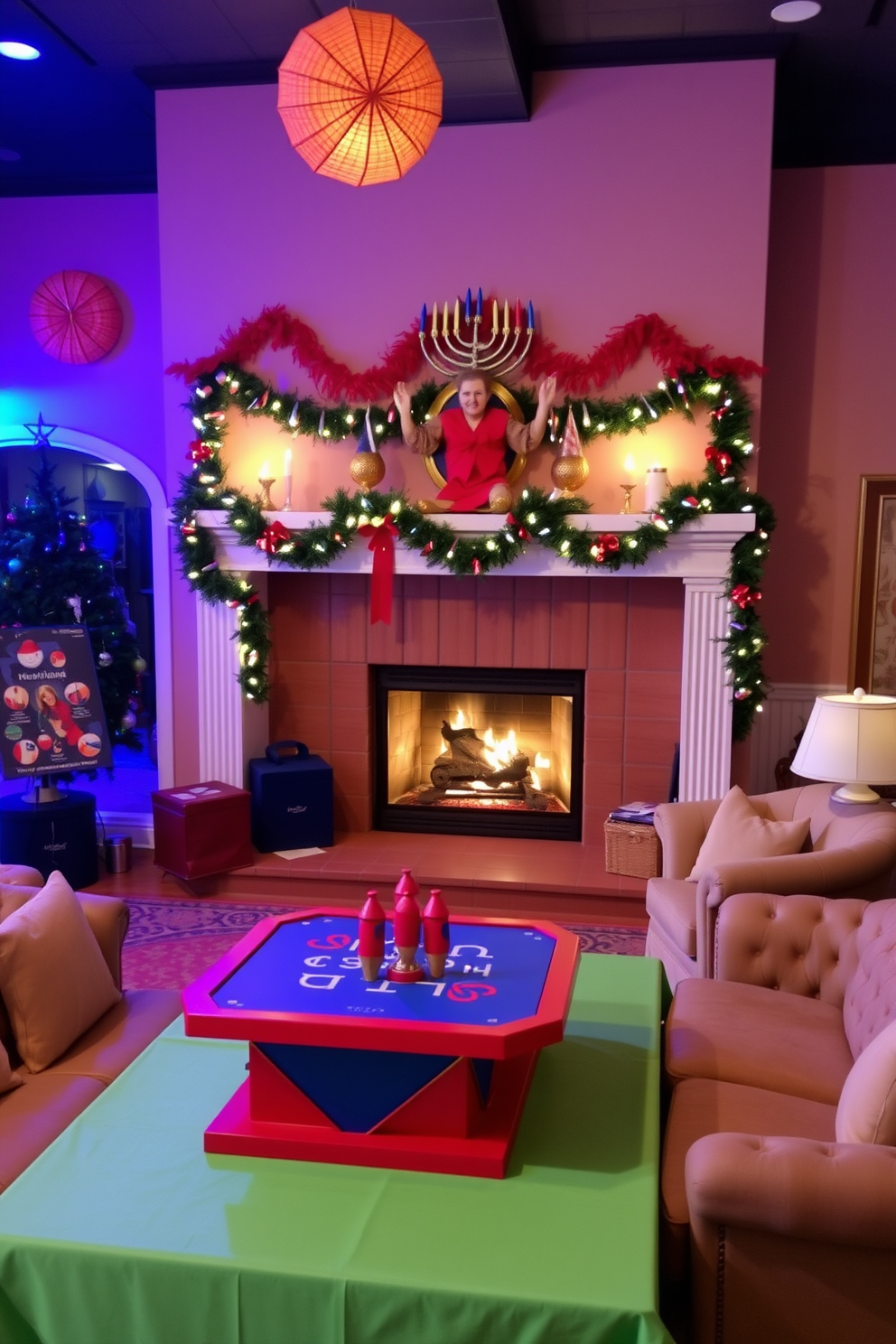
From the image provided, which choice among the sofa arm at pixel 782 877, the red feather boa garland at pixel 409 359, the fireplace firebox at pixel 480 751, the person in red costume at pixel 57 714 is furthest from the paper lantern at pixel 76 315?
the sofa arm at pixel 782 877

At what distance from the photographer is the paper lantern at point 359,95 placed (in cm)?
253

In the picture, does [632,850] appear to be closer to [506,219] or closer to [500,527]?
[500,527]

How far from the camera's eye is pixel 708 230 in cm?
506

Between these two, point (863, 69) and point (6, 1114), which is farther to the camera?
point (863, 69)

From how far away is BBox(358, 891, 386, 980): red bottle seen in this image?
2602mm

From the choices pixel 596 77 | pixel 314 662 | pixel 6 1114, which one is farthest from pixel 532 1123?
pixel 596 77

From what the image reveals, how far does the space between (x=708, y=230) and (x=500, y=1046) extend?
408cm

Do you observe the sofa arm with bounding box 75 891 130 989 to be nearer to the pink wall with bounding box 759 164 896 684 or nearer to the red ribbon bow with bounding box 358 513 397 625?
the red ribbon bow with bounding box 358 513 397 625

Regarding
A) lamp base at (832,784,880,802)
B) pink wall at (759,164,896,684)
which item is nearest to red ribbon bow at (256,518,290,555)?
pink wall at (759,164,896,684)

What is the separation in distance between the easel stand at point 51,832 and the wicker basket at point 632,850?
8.31ft

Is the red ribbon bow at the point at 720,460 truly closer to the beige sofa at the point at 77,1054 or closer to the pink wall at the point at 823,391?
the pink wall at the point at 823,391

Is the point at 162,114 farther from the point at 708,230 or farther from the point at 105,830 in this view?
the point at 105,830

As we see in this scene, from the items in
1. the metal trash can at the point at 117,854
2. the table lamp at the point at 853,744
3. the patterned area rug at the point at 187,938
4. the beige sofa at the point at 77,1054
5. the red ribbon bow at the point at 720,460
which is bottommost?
the patterned area rug at the point at 187,938

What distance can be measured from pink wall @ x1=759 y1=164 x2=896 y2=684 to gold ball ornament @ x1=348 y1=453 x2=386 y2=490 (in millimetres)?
2060
